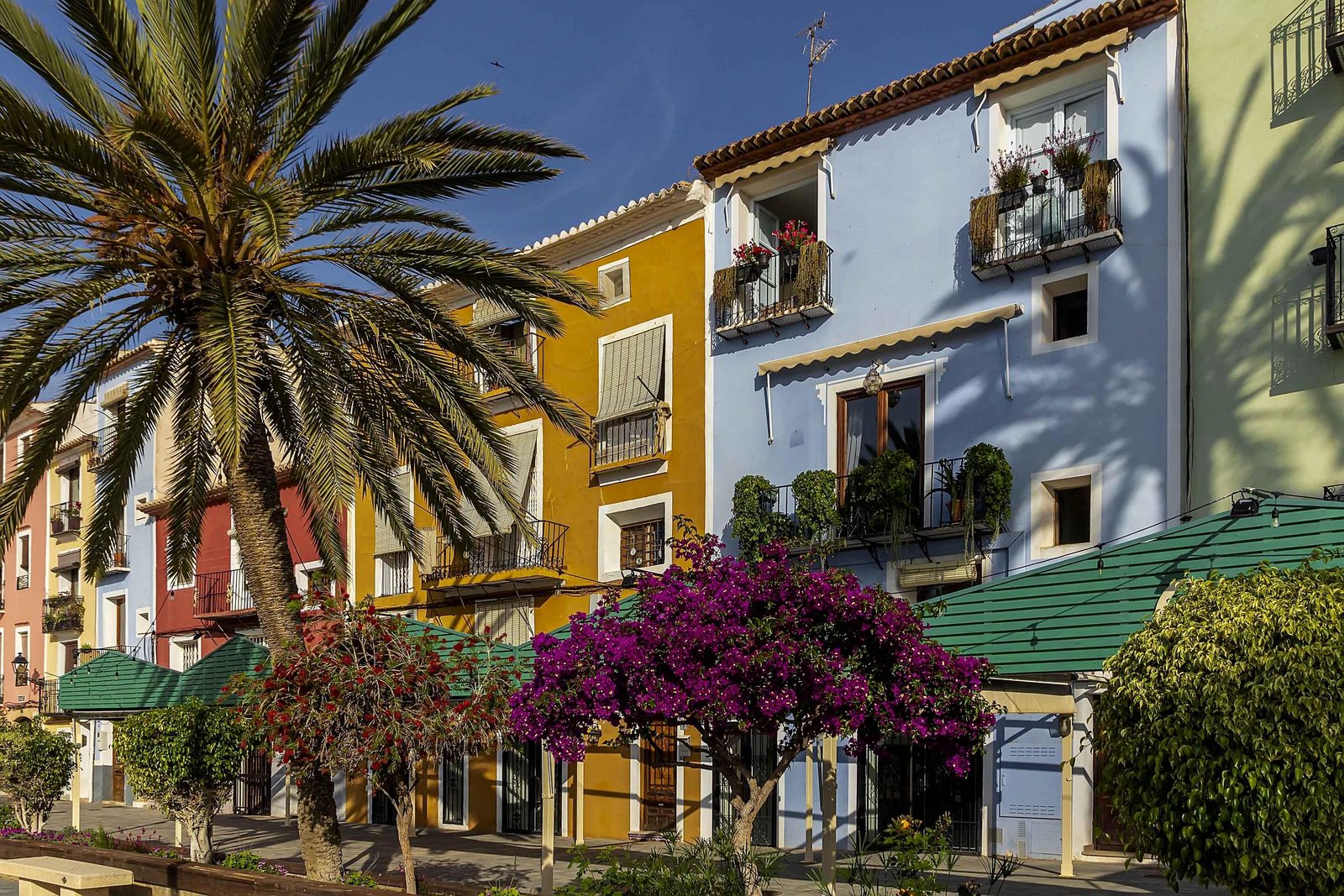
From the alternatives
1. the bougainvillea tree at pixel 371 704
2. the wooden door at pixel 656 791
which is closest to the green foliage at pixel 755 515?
the wooden door at pixel 656 791

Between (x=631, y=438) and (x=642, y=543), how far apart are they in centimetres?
174

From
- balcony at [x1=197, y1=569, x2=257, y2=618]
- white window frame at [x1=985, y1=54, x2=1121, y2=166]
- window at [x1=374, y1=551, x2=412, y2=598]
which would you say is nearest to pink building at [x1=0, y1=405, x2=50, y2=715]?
balcony at [x1=197, y1=569, x2=257, y2=618]

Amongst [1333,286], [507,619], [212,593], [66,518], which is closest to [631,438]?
[507,619]

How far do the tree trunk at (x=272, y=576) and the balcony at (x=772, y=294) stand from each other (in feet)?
27.6

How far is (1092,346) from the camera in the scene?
54.4 ft

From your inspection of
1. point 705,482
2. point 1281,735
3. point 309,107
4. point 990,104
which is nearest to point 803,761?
point 705,482

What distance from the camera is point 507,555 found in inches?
956

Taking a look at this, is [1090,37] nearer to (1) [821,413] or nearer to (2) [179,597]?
(1) [821,413]

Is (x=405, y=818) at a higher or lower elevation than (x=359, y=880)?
higher

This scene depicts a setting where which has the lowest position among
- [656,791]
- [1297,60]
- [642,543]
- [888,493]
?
[656,791]

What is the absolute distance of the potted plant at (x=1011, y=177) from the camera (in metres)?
17.3

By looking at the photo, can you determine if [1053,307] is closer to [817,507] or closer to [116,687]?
[817,507]

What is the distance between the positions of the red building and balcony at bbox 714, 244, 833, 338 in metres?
12.9

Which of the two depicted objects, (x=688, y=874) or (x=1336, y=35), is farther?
(x=1336, y=35)
